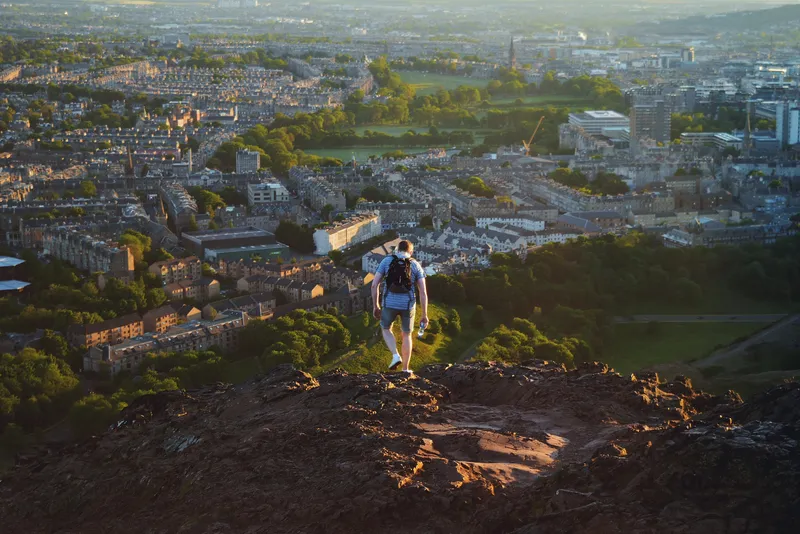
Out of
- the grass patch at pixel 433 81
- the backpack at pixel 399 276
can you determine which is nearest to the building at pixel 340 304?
the backpack at pixel 399 276

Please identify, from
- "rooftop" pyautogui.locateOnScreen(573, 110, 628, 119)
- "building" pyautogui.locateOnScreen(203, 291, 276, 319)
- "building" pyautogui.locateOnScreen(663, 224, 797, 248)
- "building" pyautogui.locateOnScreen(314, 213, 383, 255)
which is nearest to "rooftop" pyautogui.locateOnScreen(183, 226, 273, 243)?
"building" pyautogui.locateOnScreen(314, 213, 383, 255)

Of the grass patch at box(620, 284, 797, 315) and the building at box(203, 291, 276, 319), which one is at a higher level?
the building at box(203, 291, 276, 319)

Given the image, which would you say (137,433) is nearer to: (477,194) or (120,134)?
(477,194)

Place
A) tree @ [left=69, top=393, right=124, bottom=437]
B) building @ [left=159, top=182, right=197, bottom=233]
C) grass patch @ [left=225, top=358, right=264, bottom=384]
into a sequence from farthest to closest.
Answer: building @ [left=159, top=182, right=197, bottom=233] < grass patch @ [left=225, top=358, right=264, bottom=384] < tree @ [left=69, top=393, right=124, bottom=437]

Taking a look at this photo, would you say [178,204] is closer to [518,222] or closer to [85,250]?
[85,250]

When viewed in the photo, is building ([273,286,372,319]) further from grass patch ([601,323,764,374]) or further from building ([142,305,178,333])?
grass patch ([601,323,764,374])

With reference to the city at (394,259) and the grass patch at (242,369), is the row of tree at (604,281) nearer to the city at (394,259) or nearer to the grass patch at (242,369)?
the city at (394,259)

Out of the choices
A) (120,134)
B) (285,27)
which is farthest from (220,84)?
(285,27)

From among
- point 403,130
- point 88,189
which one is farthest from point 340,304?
point 403,130

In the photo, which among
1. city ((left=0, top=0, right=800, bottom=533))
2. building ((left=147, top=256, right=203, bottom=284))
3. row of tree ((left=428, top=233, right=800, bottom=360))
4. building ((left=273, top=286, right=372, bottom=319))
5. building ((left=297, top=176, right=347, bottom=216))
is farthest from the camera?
building ((left=297, top=176, right=347, bottom=216))
